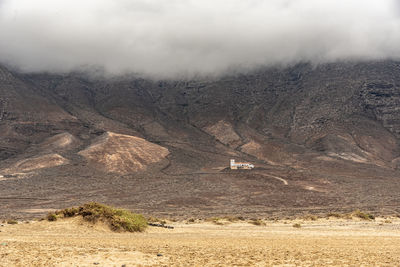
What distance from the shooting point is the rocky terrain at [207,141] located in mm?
57844

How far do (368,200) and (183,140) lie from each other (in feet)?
242

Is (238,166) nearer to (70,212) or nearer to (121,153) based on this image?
(121,153)

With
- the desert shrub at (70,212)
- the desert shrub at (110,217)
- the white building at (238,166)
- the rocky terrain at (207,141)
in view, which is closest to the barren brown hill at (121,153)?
the rocky terrain at (207,141)

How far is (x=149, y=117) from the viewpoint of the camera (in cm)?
13850

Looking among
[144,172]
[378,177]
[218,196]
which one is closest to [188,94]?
[144,172]

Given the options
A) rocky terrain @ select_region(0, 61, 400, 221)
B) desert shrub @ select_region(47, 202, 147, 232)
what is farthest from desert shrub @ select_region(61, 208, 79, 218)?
rocky terrain @ select_region(0, 61, 400, 221)

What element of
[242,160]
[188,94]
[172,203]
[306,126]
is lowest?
[172,203]

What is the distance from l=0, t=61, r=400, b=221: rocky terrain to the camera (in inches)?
2277

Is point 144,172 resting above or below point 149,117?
below

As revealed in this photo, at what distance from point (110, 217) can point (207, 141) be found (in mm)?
101982

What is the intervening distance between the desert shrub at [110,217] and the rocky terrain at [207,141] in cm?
1858

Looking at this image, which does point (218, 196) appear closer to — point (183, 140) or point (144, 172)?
point (144, 172)

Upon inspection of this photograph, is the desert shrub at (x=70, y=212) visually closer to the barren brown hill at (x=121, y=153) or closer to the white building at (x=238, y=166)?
the barren brown hill at (x=121, y=153)

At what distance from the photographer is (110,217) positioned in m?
21.6
